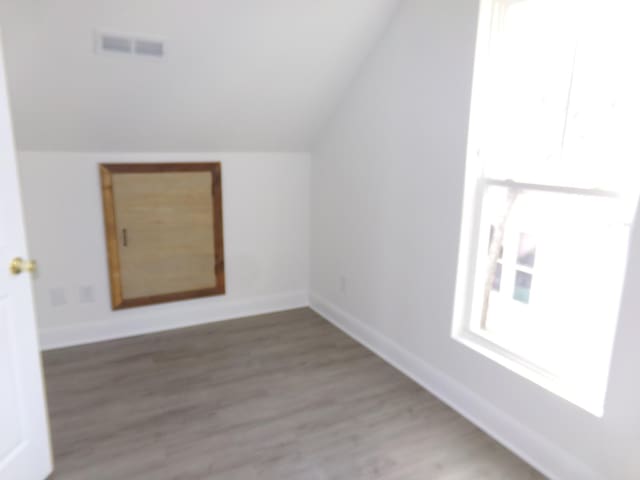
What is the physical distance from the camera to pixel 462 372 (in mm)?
2418

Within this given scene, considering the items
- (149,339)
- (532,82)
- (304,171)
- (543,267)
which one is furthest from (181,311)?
(532,82)

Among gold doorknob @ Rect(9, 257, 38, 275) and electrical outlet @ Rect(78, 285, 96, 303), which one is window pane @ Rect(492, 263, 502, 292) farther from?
electrical outlet @ Rect(78, 285, 96, 303)

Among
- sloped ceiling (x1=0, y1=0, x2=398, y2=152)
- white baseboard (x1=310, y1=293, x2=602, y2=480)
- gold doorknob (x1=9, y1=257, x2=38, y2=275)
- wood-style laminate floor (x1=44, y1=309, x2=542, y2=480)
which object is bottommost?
wood-style laminate floor (x1=44, y1=309, x2=542, y2=480)

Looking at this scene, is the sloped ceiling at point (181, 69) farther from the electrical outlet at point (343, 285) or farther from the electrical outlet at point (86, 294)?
the electrical outlet at point (343, 285)

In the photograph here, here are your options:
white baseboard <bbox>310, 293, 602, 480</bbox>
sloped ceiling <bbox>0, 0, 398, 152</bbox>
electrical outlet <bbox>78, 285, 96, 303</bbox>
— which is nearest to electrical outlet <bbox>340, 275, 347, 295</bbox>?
white baseboard <bbox>310, 293, 602, 480</bbox>

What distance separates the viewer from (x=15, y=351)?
5.59 ft

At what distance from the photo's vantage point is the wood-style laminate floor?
78.9 inches

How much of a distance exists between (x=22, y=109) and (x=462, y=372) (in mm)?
2878

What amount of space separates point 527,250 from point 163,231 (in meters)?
2.46

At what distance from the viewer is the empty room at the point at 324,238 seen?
70.7 inches

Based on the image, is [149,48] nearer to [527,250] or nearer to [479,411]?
[527,250]

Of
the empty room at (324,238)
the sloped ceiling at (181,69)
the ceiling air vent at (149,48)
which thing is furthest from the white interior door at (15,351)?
the ceiling air vent at (149,48)

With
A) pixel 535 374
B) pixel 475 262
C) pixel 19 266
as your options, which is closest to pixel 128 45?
pixel 19 266

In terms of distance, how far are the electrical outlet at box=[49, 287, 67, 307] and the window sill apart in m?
2.59
